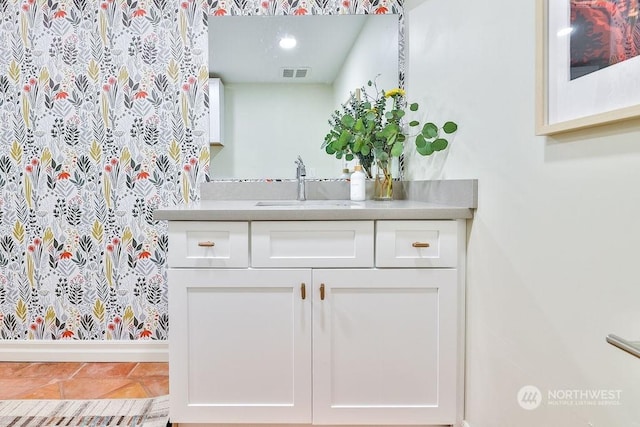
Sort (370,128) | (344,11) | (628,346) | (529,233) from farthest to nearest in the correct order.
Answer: (344,11), (370,128), (529,233), (628,346)

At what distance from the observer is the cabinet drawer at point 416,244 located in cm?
151

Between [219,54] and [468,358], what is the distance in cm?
182

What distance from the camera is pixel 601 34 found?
2.83ft

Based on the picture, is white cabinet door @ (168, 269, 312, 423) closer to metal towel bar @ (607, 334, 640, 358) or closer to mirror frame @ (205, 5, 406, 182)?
metal towel bar @ (607, 334, 640, 358)

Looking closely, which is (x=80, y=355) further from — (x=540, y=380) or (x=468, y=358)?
(x=540, y=380)

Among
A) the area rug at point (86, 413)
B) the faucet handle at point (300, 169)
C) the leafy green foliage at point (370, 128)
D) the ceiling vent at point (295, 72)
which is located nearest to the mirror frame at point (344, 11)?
the leafy green foliage at point (370, 128)

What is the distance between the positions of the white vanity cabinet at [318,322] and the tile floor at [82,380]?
0.61 metres

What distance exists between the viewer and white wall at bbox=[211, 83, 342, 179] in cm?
222

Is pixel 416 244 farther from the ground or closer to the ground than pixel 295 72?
closer to the ground

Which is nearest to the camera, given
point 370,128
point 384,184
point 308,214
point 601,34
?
point 601,34

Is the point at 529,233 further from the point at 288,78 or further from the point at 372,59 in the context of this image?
the point at 288,78

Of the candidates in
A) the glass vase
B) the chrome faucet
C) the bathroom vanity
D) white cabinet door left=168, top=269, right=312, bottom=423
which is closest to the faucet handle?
the chrome faucet

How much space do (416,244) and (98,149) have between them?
171 cm

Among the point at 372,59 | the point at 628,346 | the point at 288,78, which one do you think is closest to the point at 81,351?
the point at 288,78
